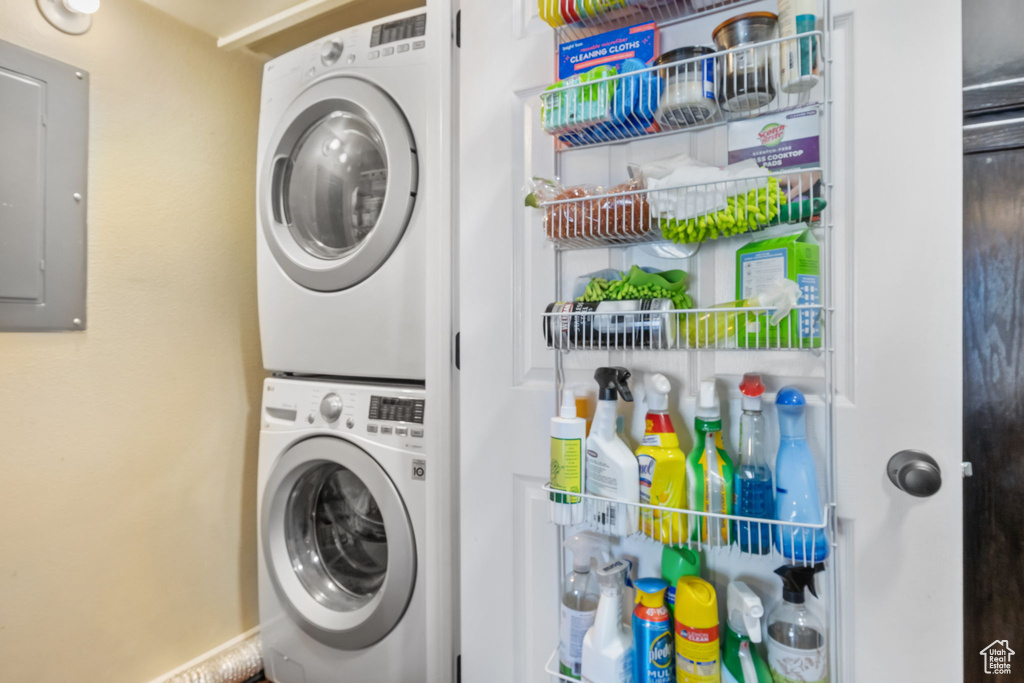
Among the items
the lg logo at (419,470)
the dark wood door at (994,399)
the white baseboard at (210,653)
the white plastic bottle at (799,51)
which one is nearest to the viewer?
the white plastic bottle at (799,51)

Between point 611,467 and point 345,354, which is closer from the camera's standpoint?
point 611,467

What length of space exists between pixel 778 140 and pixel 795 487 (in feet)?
1.64

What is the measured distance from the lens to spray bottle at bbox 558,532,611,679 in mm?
868

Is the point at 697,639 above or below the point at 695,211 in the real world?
below

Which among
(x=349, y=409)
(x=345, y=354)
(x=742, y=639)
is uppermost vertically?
(x=345, y=354)

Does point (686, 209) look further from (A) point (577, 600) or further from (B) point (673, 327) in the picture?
(A) point (577, 600)

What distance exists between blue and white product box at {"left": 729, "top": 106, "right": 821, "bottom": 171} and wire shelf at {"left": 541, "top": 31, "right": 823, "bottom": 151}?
13mm

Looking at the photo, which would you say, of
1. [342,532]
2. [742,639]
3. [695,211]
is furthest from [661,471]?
[342,532]

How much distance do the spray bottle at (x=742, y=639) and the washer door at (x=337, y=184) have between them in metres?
0.99

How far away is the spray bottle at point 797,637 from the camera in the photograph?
28.9 inches

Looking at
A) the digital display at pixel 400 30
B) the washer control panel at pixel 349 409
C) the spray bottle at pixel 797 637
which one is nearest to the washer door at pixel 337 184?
the digital display at pixel 400 30

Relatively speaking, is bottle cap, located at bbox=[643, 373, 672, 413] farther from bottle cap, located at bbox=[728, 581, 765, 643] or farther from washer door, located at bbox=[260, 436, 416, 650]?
washer door, located at bbox=[260, 436, 416, 650]

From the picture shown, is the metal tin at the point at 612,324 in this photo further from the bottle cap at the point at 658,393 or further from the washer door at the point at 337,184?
the washer door at the point at 337,184

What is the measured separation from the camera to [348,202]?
142cm
